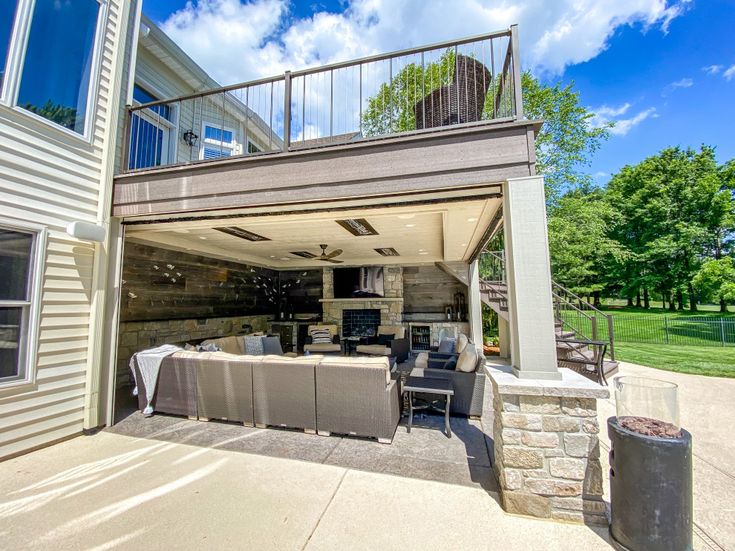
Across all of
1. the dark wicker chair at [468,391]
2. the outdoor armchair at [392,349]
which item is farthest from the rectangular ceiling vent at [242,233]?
the dark wicker chair at [468,391]

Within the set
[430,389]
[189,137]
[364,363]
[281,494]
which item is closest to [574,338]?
[430,389]

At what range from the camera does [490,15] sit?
6.09 metres

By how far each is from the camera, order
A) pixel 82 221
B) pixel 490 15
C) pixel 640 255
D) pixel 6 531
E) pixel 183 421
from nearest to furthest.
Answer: pixel 6 531 < pixel 82 221 < pixel 183 421 < pixel 490 15 < pixel 640 255

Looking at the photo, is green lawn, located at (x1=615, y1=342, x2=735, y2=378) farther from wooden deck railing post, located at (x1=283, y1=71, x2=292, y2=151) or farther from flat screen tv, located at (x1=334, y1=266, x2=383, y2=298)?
wooden deck railing post, located at (x1=283, y1=71, x2=292, y2=151)

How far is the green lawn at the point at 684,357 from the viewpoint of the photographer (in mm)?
6758

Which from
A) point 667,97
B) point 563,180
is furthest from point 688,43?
point 563,180

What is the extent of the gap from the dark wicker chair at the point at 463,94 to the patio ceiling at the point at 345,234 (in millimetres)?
852

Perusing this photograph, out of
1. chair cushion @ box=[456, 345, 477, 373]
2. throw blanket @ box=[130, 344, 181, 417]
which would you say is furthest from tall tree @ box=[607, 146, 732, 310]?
throw blanket @ box=[130, 344, 181, 417]

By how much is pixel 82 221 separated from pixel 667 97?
1432 cm

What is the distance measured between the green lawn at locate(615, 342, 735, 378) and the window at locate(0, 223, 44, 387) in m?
10.7

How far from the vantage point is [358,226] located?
4.83m

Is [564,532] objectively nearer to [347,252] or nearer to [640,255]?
[347,252]

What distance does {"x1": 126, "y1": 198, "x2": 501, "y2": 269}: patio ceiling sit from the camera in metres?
3.48

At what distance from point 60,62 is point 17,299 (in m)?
2.51
